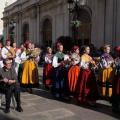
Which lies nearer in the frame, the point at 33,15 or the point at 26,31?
the point at 33,15

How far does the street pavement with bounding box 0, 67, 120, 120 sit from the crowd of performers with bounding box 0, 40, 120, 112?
213 mm

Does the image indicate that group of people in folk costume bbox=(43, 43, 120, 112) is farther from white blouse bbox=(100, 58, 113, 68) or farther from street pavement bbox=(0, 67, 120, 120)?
street pavement bbox=(0, 67, 120, 120)

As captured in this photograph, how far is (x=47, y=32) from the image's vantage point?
25547 mm

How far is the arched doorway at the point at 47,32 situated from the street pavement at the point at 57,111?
59.2 ft

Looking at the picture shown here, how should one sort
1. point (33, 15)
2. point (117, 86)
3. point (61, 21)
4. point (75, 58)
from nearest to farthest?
point (117, 86)
point (75, 58)
point (61, 21)
point (33, 15)

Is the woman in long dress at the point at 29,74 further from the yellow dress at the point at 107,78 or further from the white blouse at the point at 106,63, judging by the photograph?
the white blouse at the point at 106,63

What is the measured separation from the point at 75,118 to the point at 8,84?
1.67 metres

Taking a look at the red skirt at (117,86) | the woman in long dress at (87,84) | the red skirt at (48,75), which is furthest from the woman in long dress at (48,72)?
the red skirt at (117,86)

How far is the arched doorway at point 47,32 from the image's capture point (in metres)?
25.0

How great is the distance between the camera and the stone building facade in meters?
15.7

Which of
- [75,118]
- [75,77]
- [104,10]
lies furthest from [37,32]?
[75,118]

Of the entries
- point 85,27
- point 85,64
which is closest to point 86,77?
point 85,64

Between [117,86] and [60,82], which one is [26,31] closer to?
[60,82]

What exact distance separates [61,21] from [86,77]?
16.1 metres
